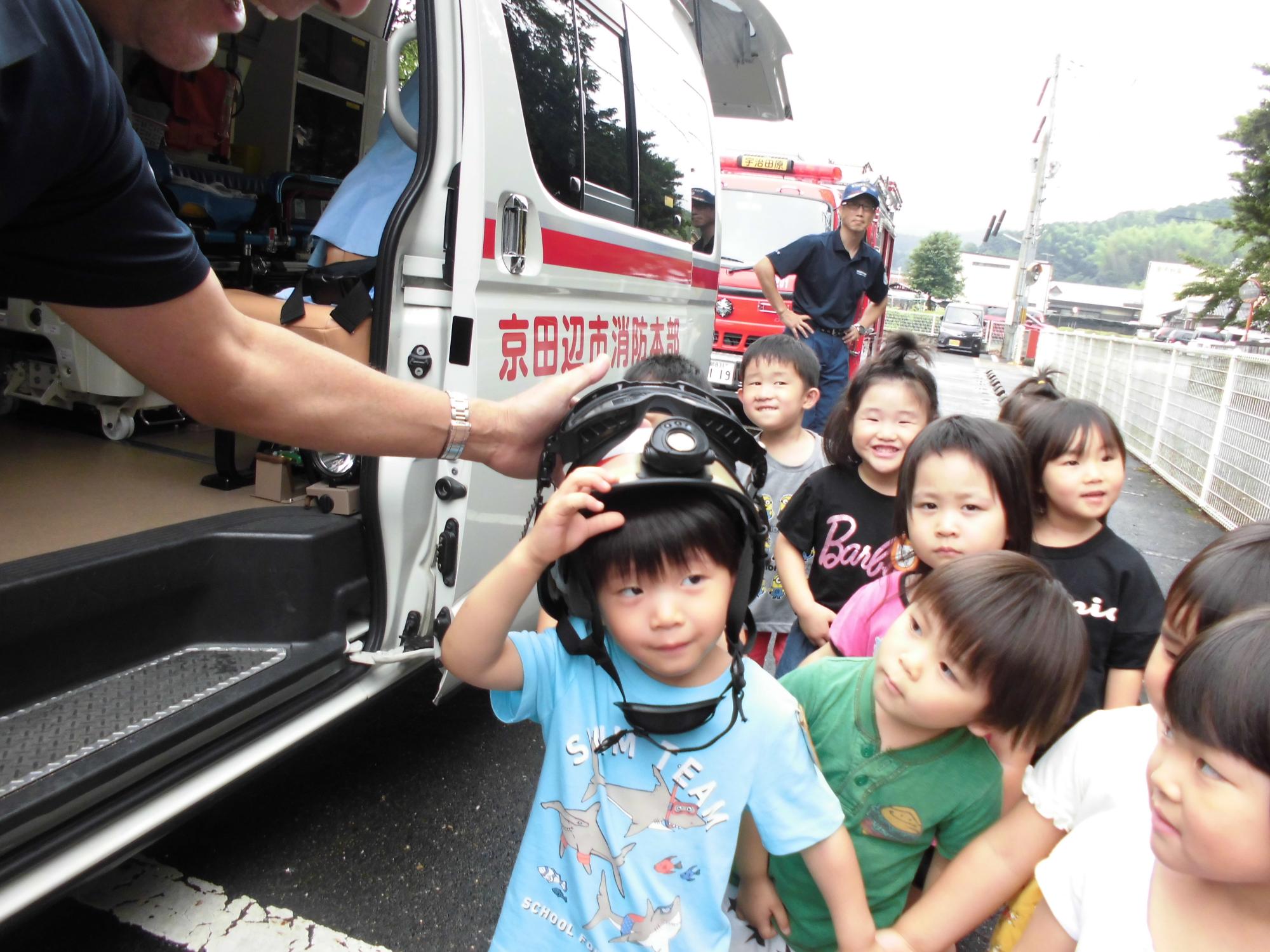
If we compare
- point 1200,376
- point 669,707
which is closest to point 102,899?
point 669,707

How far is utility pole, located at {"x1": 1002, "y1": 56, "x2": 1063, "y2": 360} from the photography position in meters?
24.3

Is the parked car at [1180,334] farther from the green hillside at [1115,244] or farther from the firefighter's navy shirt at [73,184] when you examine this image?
the green hillside at [1115,244]

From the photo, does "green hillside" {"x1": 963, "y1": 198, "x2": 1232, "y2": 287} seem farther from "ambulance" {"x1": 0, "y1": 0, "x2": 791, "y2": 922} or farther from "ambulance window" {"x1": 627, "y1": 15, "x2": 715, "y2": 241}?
"ambulance" {"x1": 0, "y1": 0, "x2": 791, "y2": 922}

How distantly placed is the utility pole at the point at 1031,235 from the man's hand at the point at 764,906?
2654 cm

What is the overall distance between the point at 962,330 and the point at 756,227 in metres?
22.9

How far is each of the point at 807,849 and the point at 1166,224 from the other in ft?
479

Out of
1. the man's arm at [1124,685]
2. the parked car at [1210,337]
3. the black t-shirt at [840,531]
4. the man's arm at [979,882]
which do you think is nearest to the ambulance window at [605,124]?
the black t-shirt at [840,531]

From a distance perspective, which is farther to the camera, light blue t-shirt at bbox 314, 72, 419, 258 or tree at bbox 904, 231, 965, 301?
tree at bbox 904, 231, 965, 301

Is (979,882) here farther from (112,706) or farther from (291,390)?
(112,706)

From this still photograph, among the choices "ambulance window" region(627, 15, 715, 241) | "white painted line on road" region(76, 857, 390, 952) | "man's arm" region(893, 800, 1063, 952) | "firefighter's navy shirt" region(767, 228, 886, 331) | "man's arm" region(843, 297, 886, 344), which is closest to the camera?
"man's arm" region(893, 800, 1063, 952)

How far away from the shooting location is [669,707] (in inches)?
47.2

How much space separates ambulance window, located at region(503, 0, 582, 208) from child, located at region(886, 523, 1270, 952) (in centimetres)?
185

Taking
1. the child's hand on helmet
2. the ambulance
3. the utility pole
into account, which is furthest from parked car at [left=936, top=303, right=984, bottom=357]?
the child's hand on helmet

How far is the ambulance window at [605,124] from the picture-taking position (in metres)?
2.73
